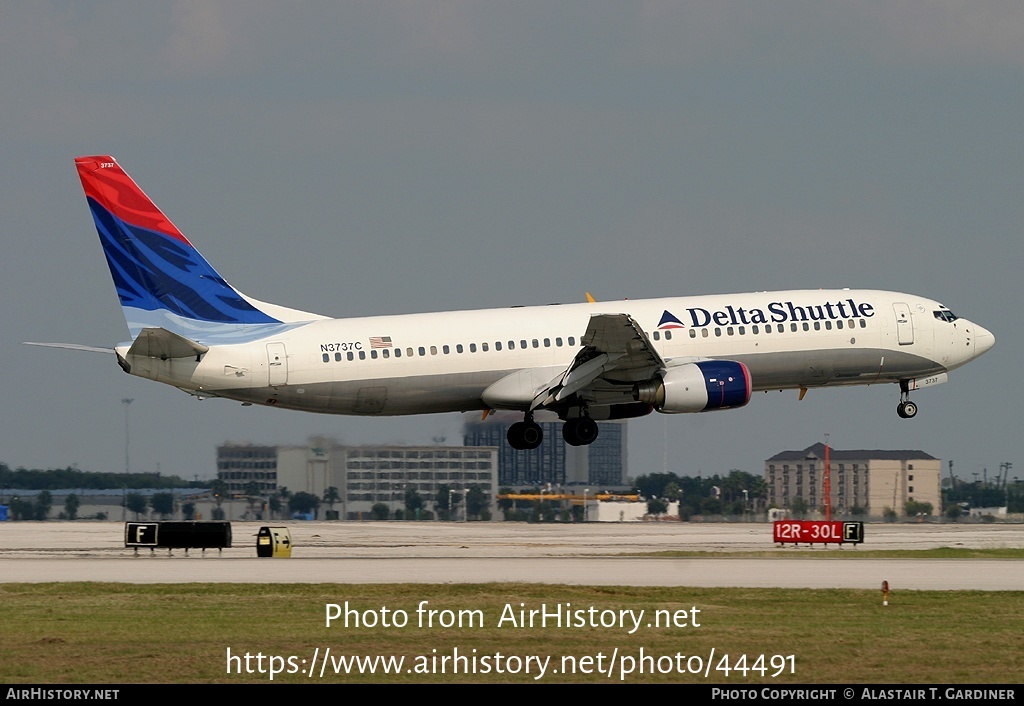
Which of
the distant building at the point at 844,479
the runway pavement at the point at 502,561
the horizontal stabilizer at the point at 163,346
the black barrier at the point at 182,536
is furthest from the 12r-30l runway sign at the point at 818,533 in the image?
the horizontal stabilizer at the point at 163,346

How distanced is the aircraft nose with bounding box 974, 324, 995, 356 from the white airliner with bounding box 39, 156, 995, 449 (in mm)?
7187

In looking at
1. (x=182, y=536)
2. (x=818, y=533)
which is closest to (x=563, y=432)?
(x=182, y=536)

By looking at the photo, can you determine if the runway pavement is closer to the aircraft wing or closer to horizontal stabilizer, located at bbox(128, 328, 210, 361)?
the aircraft wing

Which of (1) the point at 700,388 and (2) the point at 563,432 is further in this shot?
(2) the point at 563,432

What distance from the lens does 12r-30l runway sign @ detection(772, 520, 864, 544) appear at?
6662cm

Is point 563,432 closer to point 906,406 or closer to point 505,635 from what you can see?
point 906,406

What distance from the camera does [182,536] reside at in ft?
179

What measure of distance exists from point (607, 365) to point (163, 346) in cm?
1469

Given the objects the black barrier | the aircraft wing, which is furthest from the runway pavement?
the aircraft wing

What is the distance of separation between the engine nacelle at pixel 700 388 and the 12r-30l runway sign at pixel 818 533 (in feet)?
55.0

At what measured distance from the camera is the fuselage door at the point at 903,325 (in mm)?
56562

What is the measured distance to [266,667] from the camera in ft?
82.2

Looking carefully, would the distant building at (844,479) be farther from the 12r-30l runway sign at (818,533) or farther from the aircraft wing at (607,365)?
the aircraft wing at (607,365)

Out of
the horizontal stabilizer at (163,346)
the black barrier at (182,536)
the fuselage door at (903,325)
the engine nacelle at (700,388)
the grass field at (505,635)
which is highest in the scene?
the fuselage door at (903,325)
